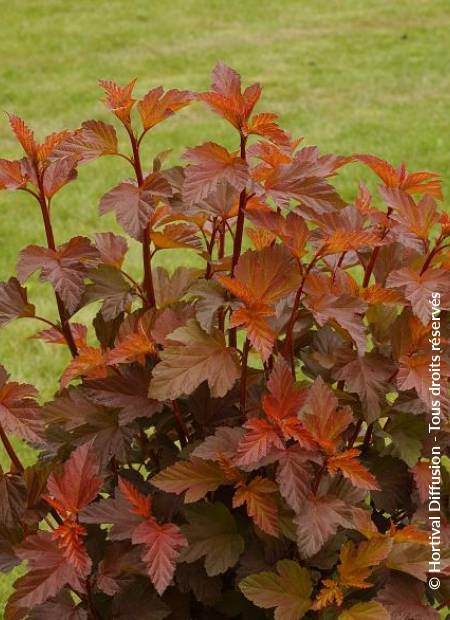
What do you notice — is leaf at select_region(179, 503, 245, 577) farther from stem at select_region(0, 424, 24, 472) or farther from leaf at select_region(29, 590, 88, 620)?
stem at select_region(0, 424, 24, 472)

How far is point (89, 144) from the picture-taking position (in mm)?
1522

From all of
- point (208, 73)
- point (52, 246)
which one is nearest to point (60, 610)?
point (52, 246)

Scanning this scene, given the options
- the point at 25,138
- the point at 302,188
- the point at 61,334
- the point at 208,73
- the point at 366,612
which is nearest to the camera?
the point at 366,612

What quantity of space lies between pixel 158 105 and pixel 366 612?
31.3 inches

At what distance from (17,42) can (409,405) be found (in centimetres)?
862

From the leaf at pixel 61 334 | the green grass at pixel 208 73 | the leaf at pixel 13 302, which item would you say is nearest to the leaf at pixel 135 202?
the leaf at pixel 13 302

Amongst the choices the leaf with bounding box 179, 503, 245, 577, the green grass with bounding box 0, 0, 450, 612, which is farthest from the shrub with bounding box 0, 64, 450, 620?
the green grass with bounding box 0, 0, 450, 612

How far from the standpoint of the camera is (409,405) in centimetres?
152

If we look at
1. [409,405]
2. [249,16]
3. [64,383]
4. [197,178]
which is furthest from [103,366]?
[249,16]

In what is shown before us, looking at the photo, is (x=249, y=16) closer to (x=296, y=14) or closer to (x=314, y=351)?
(x=296, y=14)

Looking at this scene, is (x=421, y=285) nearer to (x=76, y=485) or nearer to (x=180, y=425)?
(x=180, y=425)

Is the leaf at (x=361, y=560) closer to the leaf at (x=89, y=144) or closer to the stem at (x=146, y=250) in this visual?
the stem at (x=146, y=250)

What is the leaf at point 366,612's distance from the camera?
51.8 inches

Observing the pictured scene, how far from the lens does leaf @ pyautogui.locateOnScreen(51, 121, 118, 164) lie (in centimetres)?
152
